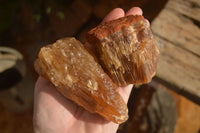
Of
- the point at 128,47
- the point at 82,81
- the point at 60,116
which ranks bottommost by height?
the point at 60,116

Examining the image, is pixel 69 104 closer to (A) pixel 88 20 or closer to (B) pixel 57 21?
(A) pixel 88 20

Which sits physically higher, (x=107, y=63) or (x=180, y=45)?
(x=107, y=63)

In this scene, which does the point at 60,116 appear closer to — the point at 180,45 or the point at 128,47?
the point at 128,47

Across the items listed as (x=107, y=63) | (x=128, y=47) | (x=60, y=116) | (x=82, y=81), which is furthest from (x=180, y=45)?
(x=60, y=116)

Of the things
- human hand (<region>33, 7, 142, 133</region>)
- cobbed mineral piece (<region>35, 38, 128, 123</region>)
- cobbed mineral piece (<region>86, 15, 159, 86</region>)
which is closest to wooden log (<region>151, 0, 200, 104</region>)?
cobbed mineral piece (<region>86, 15, 159, 86</region>)

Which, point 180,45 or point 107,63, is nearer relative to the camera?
point 107,63

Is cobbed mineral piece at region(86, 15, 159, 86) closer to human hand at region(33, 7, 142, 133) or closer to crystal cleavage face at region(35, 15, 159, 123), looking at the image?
crystal cleavage face at region(35, 15, 159, 123)

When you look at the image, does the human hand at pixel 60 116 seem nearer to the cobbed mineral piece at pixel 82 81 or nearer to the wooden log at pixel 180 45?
the cobbed mineral piece at pixel 82 81

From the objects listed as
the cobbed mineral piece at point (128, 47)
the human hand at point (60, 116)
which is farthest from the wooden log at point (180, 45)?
the human hand at point (60, 116)

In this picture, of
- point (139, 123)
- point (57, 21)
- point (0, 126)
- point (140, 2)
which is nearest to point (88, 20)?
point (57, 21)
